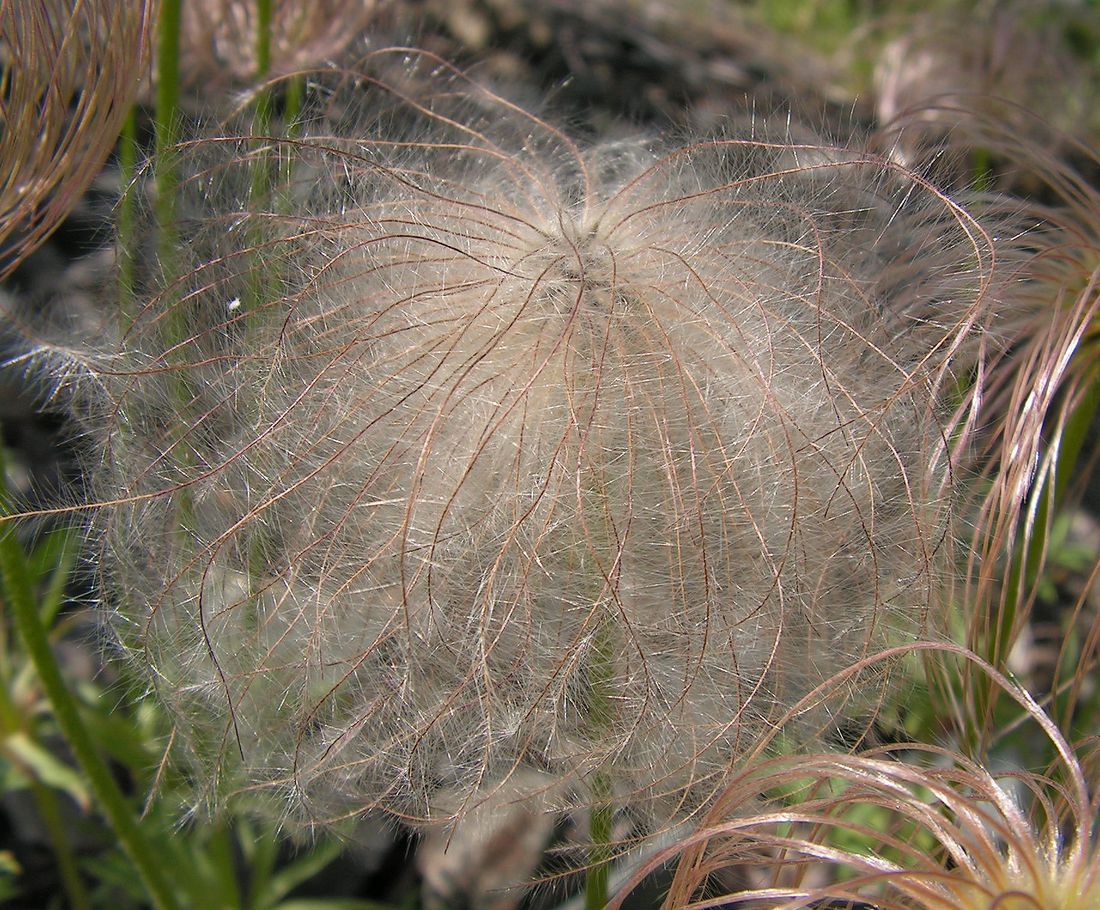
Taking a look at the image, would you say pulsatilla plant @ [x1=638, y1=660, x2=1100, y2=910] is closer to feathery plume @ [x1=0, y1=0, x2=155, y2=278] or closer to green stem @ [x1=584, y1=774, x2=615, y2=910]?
green stem @ [x1=584, y1=774, x2=615, y2=910]

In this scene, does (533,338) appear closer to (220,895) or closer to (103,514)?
(103,514)

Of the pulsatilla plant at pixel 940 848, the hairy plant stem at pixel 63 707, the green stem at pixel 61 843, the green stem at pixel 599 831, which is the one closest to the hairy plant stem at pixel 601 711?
the green stem at pixel 599 831

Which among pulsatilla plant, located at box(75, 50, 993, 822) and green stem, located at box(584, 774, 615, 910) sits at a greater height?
pulsatilla plant, located at box(75, 50, 993, 822)

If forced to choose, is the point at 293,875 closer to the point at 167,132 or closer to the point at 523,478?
the point at 523,478

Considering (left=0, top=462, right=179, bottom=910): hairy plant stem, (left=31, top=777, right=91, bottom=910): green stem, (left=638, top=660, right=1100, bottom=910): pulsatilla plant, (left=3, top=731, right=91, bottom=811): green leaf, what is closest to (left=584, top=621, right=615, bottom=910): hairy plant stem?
(left=638, top=660, right=1100, bottom=910): pulsatilla plant

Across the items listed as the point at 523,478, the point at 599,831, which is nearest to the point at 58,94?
the point at 523,478

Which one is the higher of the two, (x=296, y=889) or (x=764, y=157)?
(x=764, y=157)

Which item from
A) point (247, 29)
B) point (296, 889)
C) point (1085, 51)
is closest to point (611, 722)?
point (296, 889)
